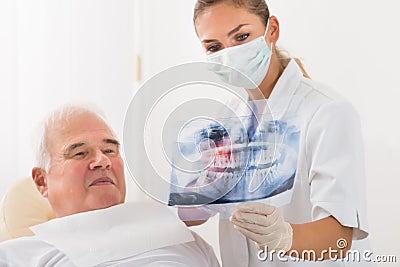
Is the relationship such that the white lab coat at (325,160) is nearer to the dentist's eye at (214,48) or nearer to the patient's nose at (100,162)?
the dentist's eye at (214,48)

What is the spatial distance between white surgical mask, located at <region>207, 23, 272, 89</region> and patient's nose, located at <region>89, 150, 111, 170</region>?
0.33 meters

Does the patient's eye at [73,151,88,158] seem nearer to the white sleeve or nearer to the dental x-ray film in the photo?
the dental x-ray film

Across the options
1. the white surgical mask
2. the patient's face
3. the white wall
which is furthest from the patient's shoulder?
the white wall

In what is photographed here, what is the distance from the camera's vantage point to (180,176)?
1.28 metres

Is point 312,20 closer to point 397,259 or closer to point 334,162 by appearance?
point 334,162

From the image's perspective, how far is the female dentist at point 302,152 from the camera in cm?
127

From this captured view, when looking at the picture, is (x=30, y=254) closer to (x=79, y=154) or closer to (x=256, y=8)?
(x=79, y=154)

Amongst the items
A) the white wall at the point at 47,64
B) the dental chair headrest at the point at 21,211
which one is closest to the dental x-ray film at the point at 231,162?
the dental chair headrest at the point at 21,211

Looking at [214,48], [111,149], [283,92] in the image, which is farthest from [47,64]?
[283,92]

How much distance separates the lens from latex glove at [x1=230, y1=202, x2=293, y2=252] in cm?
116

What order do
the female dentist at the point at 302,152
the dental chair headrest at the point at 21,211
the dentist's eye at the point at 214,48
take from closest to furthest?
the female dentist at the point at 302,152
the dentist's eye at the point at 214,48
the dental chair headrest at the point at 21,211

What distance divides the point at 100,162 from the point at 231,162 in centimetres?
34

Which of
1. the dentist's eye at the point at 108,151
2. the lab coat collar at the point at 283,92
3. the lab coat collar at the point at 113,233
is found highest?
the lab coat collar at the point at 283,92

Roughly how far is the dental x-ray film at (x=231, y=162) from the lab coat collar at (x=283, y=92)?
57 millimetres
